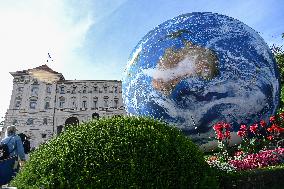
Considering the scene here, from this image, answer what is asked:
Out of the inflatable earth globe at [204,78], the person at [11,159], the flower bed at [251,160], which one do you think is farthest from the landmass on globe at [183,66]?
the person at [11,159]

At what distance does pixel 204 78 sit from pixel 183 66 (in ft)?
2.64

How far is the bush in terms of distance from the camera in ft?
18.4

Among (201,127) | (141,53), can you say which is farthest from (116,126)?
(141,53)

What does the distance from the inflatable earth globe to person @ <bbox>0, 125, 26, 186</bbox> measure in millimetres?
5071

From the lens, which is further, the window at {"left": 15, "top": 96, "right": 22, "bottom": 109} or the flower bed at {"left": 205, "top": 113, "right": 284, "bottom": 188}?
the window at {"left": 15, "top": 96, "right": 22, "bottom": 109}

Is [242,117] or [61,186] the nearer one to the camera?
[61,186]

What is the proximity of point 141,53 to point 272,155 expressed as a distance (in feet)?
21.2

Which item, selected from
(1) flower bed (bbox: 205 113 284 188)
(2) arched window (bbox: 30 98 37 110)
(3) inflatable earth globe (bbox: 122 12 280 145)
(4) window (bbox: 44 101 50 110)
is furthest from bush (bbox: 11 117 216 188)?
(4) window (bbox: 44 101 50 110)

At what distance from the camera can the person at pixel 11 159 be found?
935cm

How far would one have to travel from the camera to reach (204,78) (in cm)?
1352

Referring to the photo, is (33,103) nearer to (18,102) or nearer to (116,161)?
(18,102)

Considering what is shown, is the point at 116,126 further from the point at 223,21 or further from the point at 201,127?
the point at 223,21

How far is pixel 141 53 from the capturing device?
49.1 ft

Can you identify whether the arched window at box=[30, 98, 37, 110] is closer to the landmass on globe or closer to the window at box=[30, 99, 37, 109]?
the window at box=[30, 99, 37, 109]
